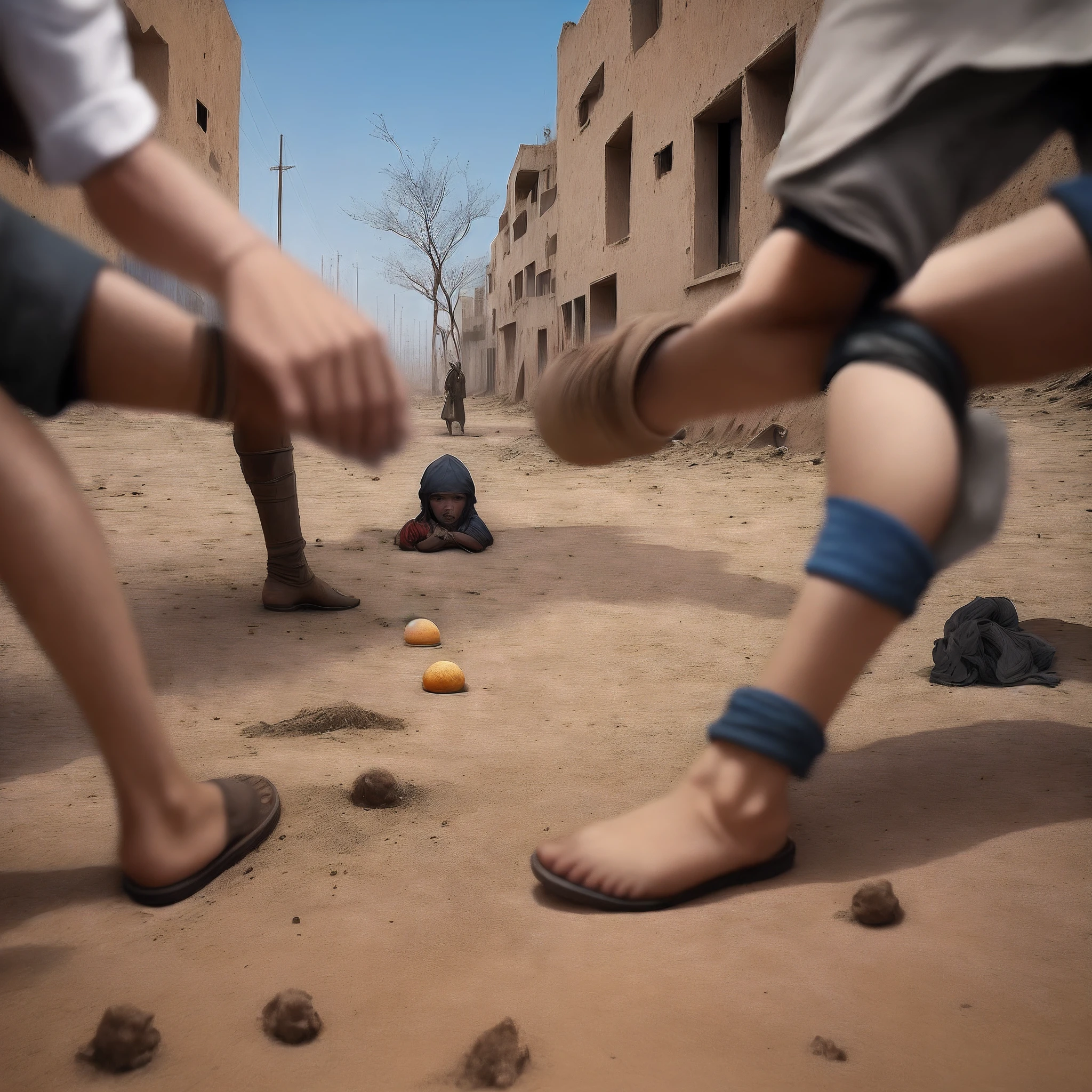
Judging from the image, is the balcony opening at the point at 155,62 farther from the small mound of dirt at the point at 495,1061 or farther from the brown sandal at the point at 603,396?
the small mound of dirt at the point at 495,1061

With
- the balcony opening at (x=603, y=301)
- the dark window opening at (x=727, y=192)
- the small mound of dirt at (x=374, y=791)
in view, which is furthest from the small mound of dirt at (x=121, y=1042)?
the balcony opening at (x=603, y=301)

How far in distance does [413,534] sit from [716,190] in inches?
260

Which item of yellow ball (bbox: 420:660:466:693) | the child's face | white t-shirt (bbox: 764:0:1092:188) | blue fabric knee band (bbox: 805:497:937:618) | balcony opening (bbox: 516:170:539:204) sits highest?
balcony opening (bbox: 516:170:539:204)

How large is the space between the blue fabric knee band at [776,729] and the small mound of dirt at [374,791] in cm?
67

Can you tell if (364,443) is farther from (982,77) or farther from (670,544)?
(670,544)

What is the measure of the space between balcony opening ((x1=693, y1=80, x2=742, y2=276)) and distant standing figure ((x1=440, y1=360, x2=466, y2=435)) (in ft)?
13.1

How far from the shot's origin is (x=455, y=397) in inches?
493

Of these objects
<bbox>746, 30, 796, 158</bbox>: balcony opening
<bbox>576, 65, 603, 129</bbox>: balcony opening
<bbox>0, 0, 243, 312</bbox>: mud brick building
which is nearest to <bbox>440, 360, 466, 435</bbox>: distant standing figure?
<bbox>0, 0, 243, 312</bbox>: mud brick building

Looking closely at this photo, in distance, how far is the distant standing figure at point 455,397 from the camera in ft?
40.7

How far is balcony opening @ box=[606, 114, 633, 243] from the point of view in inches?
506

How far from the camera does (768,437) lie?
7.88 m

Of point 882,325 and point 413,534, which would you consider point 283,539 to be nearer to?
point 413,534

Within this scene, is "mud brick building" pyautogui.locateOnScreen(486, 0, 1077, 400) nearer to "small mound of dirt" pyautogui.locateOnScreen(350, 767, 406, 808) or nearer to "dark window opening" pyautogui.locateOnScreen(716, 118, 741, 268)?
"dark window opening" pyautogui.locateOnScreen(716, 118, 741, 268)

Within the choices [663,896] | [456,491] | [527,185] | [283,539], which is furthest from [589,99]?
[663,896]
